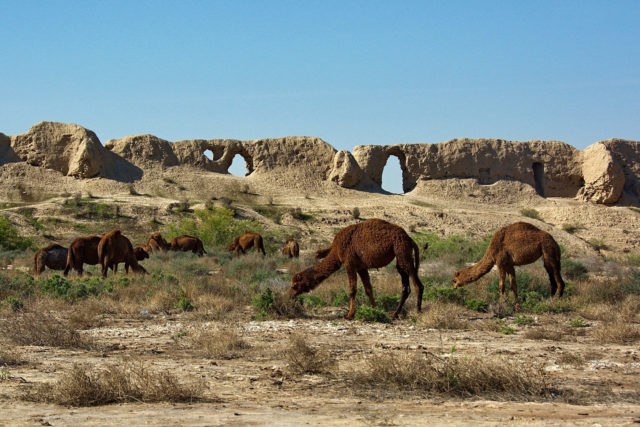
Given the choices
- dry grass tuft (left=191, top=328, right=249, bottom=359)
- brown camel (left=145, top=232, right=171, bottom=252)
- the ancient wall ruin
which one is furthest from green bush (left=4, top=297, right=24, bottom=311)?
the ancient wall ruin

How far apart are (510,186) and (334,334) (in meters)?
47.1

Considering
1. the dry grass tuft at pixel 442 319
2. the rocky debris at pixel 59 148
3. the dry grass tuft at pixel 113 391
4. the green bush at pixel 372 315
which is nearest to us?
the dry grass tuft at pixel 113 391

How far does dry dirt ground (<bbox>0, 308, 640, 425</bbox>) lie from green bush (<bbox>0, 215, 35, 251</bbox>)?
2300 centimetres

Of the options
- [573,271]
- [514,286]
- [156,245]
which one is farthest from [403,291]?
[156,245]

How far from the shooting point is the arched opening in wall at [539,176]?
57625mm

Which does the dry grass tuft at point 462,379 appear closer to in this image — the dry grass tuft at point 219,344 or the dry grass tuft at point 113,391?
the dry grass tuft at point 113,391

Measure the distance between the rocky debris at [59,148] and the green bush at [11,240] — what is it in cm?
1545

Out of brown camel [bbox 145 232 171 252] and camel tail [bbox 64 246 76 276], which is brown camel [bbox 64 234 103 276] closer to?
camel tail [bbox 64 246 76 276]

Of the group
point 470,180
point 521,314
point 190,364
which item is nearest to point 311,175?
point 470,180

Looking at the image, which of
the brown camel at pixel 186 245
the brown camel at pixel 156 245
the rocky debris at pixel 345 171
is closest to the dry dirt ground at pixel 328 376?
the brown camel at pixel 156 245

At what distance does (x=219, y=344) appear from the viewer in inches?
380

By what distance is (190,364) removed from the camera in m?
8.95

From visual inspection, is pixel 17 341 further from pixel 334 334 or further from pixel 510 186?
pixel 510 186

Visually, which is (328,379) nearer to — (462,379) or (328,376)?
(328,376)
